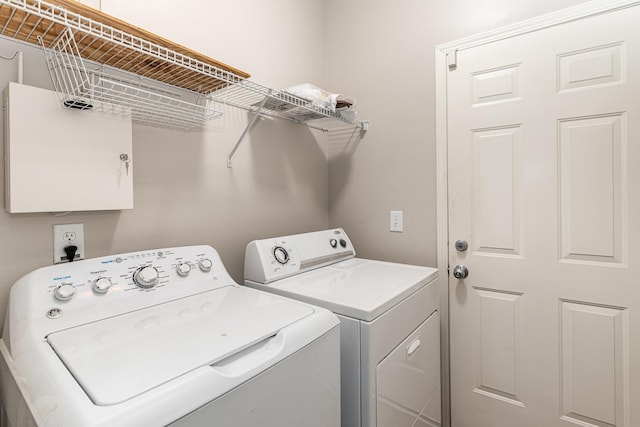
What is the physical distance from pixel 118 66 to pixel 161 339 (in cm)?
95

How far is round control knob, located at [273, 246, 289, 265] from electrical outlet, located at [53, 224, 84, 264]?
0.71 meters

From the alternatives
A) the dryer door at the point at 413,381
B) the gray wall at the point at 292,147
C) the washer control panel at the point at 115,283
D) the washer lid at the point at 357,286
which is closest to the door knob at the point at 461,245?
the gray wall at the point at 292,147

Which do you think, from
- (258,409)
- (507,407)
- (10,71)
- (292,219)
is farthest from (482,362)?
(10,71)

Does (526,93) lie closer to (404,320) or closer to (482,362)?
(404,320)

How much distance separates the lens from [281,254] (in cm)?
147

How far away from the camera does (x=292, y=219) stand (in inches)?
75.6

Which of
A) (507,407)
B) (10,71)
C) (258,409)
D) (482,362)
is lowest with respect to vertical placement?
(507,407)

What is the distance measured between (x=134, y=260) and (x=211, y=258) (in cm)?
27

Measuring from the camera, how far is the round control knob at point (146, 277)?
3.41 feet

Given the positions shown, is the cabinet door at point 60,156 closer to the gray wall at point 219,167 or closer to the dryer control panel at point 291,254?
the gray wall at point 219,167

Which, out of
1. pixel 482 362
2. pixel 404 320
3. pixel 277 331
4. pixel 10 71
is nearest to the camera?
pixel 277 331

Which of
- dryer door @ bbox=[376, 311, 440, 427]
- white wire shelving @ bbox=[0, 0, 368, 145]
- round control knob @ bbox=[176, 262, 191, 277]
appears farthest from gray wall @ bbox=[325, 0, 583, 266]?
round control knob @ bbox=[176, 262, 191, 277]

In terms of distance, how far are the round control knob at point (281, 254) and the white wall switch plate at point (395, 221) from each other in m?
0.73

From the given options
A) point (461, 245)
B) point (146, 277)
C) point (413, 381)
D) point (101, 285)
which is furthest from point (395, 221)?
point (101, 285)
